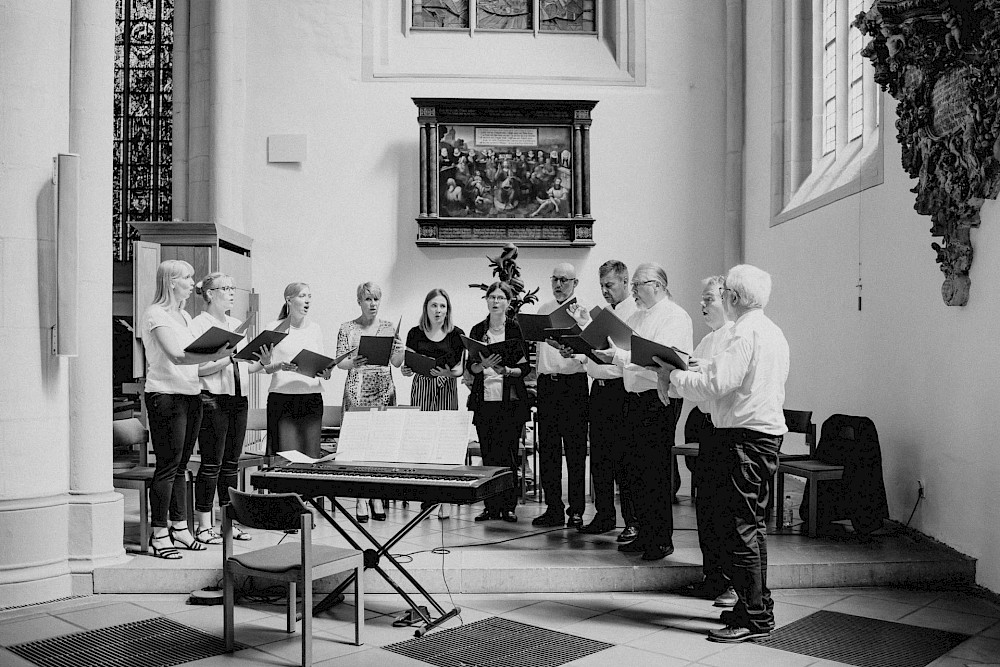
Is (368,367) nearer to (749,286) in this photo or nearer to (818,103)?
(749,286)

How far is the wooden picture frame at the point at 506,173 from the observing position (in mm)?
9938

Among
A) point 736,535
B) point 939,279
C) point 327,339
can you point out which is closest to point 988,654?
point 736,535

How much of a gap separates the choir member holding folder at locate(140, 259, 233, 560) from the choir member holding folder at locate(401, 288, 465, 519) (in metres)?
1.42

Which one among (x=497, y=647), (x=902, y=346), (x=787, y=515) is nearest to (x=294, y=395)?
(x=497, y=647)

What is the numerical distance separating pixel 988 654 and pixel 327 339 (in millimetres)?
7267

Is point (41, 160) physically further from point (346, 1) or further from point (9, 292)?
point (346, 1)

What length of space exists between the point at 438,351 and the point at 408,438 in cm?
197

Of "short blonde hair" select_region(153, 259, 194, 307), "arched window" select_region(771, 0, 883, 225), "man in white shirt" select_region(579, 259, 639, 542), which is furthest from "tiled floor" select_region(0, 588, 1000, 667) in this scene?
"arched window" select_region(771, 0, 883, 225)

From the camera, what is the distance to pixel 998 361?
527 cm

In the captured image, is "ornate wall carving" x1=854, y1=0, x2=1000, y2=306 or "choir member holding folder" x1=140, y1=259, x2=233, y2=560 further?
"choir member holding folder" x1=140, y1=259, x2=233, y2=560

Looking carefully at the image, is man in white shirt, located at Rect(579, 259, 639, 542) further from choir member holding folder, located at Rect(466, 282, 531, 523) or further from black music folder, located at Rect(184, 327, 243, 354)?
black music folder, located at Rect(184, 327, 243, 354)

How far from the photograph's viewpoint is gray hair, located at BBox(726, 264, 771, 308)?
4.52 meters

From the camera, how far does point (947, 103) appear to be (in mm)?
5578

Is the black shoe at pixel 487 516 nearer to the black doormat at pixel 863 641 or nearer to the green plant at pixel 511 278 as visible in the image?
the green plant at pixel 511 278
